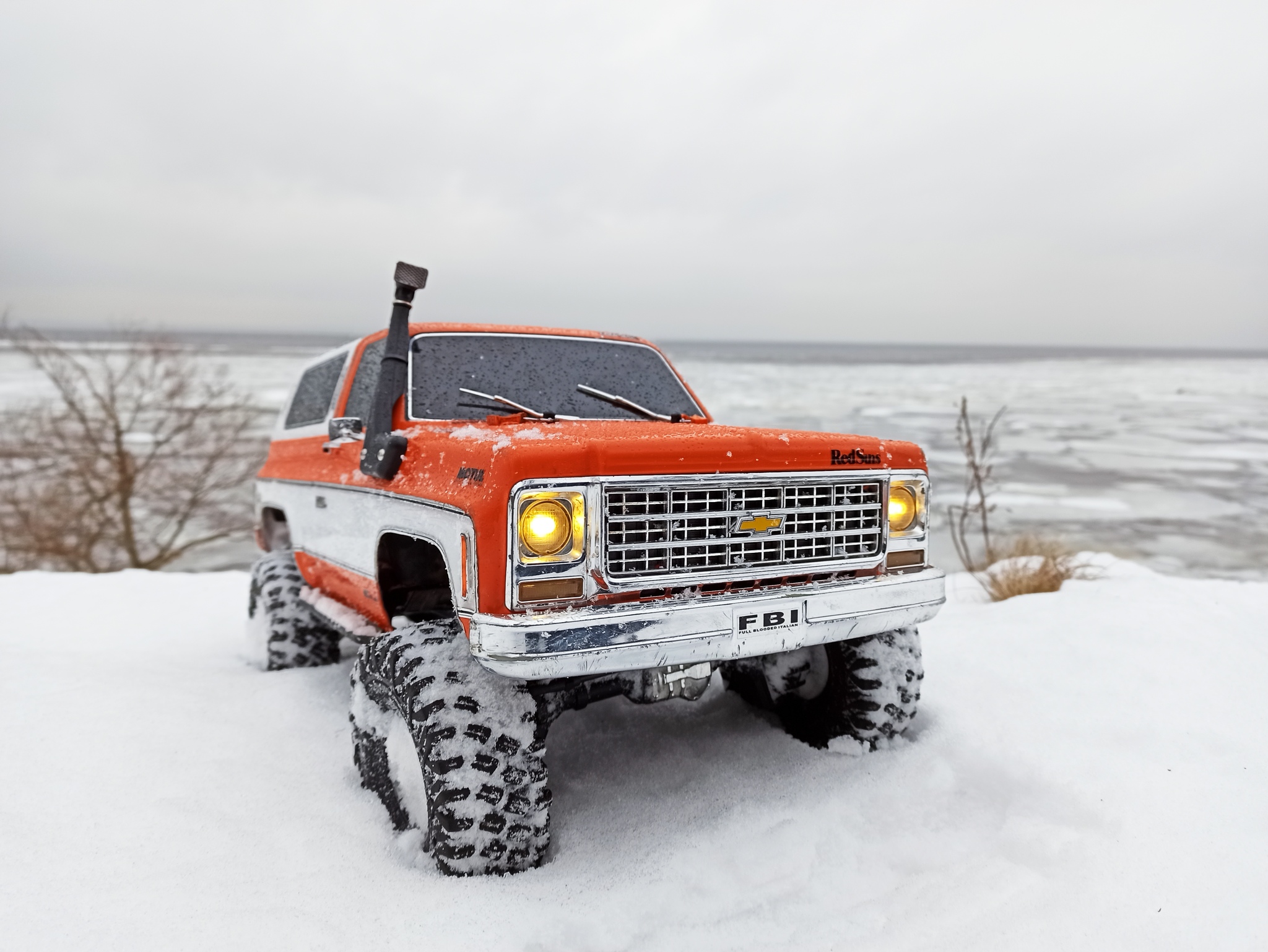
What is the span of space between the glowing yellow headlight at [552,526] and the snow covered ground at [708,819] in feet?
3.72

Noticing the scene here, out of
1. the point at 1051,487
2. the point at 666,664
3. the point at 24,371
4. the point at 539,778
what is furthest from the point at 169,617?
the point at 24,371

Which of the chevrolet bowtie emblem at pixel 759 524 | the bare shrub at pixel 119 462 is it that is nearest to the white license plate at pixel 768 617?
the chevrolet bowtie emblem at pixel 759 524

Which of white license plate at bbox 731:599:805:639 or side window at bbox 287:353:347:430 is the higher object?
side window at bbox 287:353:347:430

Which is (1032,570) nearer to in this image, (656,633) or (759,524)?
(759,524)

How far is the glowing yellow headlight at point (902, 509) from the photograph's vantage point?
334cm

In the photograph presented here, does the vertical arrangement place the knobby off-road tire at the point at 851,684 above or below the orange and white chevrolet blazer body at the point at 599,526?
below

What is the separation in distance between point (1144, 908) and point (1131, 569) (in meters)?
Answer: 4.46

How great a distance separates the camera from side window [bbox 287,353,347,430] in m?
4.82

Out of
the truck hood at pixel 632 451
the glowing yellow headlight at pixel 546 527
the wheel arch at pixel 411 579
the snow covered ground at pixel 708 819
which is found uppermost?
the truck hood at pixel 632 451

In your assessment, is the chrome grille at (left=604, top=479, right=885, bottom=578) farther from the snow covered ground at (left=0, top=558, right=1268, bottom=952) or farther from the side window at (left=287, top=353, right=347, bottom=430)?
the side window at (left=287, top=353, right=347, bottom=430)

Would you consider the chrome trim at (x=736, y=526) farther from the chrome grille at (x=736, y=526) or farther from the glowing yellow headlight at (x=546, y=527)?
the glowing yellow headlight at (x=546, y=527)

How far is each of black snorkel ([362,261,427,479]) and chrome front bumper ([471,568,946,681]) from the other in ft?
3.28

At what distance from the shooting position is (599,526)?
260 cm

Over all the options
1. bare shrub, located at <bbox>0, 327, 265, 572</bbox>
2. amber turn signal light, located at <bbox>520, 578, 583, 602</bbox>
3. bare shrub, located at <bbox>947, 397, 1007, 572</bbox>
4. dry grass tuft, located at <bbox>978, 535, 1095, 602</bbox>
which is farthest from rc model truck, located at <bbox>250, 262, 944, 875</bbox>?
bare shrub, located at <bbox>0, 327, 265, 572</bbox>
